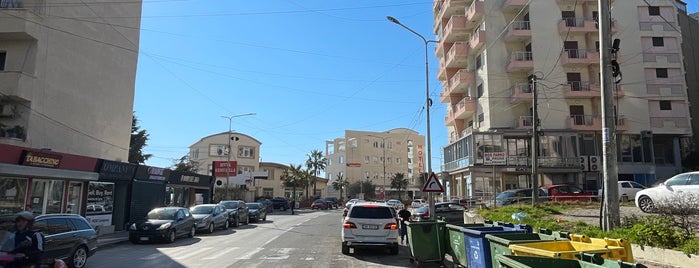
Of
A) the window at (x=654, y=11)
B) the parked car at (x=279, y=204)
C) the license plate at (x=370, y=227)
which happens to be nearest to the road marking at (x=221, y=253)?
the license plate at (x=370, y=227)

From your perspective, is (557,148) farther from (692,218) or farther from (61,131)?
(61,131)

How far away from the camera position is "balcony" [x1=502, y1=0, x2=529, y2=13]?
146ft

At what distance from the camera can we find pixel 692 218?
12.6 m

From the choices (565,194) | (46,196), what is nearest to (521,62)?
(565,194)

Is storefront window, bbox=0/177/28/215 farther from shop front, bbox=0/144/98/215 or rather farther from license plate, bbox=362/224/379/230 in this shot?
license plate, bbox=362/224/379/230

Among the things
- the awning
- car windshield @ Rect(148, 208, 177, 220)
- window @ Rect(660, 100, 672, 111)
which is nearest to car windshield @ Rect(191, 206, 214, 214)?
car windshield @ Rect(148, 208, 177, 220)

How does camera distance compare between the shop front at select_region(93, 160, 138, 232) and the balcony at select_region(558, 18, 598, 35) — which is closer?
the shop front at select_region(93, 160, 138, 232)

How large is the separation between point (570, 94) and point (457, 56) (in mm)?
12137

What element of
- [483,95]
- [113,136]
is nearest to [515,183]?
[483,95]

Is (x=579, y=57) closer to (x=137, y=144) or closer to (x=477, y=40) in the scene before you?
(x=477, y=40)

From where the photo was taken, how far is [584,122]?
43.8 meters

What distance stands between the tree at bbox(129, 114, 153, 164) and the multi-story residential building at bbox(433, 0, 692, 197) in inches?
1344

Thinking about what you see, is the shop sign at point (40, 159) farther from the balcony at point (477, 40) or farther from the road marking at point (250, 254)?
the balcony at point (477, 40)

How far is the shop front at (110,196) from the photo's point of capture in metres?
23.6
